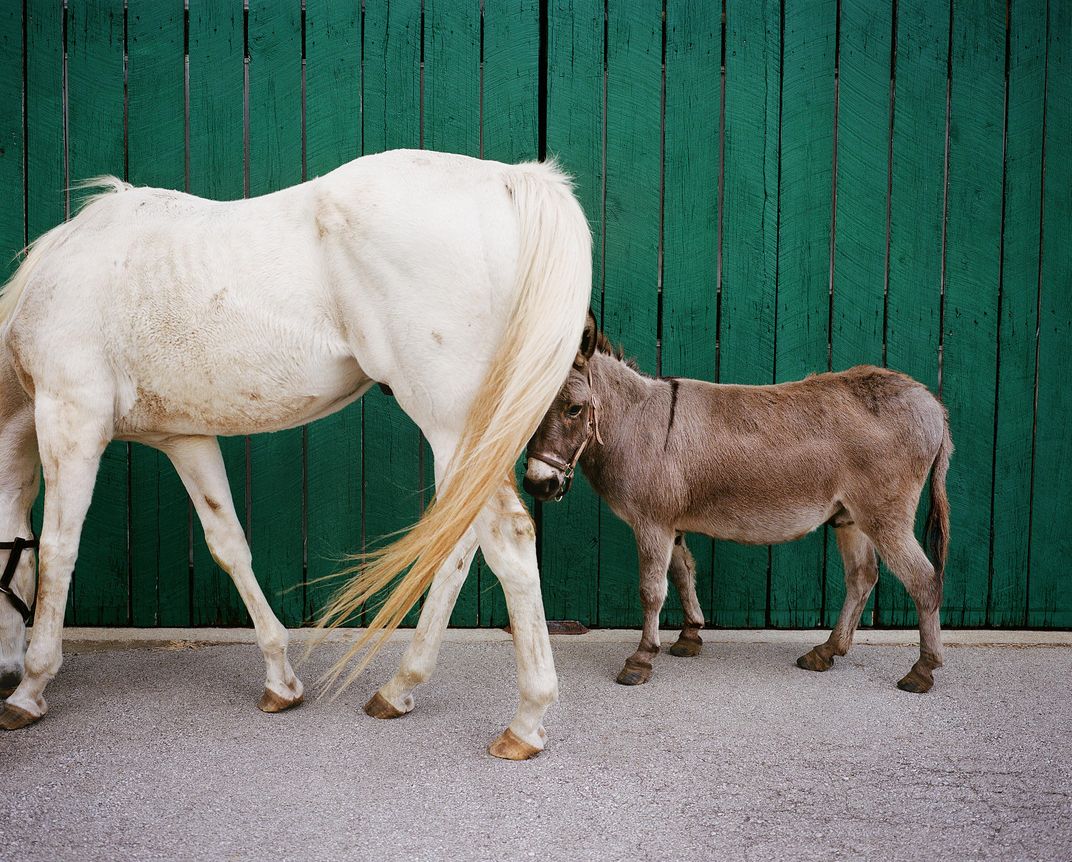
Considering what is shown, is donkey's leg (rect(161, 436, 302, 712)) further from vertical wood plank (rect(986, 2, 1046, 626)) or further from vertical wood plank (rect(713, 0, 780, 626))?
vertical wood plank (rect(986, 2, 1046, 626))

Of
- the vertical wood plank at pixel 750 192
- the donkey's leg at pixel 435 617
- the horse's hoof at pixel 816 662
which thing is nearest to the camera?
the donkey's leg at pixel 435 617

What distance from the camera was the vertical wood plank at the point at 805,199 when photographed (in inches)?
149

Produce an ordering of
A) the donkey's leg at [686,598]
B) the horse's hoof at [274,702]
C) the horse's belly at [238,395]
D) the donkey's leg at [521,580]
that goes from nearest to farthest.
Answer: the donkey's leg at [521,580]
the horse's belly at [238,395]
the horse's hoof at [274,702]
the donkey's leg at [686,598]

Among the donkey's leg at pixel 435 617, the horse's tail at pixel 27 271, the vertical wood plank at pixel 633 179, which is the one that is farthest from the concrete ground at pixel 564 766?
the vertical wood plank at pixel 633 179

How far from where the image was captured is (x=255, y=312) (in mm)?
2529

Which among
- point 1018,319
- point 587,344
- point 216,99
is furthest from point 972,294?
point 216,99

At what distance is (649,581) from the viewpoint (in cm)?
318

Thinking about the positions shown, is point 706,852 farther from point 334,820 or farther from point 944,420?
point 944,420

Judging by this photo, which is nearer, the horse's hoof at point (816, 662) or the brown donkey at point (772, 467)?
the brown donkey at point (772, 467)

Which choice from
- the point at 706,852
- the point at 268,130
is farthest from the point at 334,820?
the point at 268,130

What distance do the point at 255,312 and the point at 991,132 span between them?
329cm

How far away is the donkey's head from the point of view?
9.46 ft

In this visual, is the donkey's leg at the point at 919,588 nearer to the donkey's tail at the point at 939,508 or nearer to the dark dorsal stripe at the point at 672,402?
the donkey's tail at the point at 939,508

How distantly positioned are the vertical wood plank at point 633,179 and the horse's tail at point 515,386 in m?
1.30
